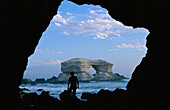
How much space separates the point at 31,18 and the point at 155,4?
504 centimetres

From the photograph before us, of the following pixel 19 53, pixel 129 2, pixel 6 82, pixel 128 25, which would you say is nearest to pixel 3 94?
pixel 6 82

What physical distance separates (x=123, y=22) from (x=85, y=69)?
61.3m

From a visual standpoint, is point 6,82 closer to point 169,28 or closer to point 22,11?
point 22,11

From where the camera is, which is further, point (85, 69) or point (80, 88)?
point (85, 69)

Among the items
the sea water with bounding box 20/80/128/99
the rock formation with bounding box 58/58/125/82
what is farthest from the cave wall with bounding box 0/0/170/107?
the rock formation with bounding box 58/58/125/82

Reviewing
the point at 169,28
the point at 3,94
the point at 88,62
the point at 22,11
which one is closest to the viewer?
the point at 3,94

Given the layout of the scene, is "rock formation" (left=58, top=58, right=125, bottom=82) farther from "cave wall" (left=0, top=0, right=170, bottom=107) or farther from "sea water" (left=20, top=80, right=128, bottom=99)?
"cave wall" (left=0, top=0, right=170, bottom=107)

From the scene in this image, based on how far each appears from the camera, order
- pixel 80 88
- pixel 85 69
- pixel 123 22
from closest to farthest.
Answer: pixel 123 22 < pixel 80 88 < pixel 85 69

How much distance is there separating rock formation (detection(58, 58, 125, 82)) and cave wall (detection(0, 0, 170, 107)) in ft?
195

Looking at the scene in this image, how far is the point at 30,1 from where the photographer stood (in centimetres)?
682

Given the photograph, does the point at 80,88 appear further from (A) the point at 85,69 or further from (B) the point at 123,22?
(A) the point at 85,69

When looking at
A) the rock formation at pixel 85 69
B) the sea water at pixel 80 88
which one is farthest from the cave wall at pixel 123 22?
the rock formation at pixel 85 69

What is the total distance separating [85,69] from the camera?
70625 mm

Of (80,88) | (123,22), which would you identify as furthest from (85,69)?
(123,22)
